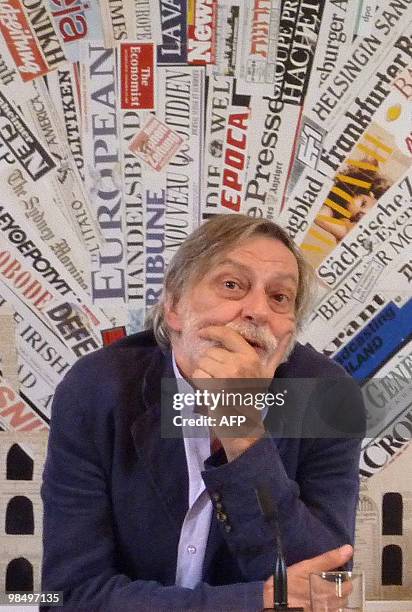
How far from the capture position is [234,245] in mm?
1355

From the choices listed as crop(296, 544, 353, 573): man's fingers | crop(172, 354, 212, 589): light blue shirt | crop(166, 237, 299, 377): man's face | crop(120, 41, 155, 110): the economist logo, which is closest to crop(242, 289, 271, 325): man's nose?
crop(166, 237, 299, 377): man's face

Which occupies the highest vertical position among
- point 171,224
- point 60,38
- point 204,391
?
point 60,38

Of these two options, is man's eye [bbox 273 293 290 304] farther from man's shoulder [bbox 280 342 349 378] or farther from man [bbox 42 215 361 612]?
man's shoulder [bbox 280 342 349 378]

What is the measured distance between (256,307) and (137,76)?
57 cm

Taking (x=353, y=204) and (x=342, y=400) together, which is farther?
(x=353, y=204)

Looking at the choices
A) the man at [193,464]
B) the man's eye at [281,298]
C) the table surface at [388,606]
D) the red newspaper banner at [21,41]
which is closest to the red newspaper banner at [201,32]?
the red newspaper banner at [21,41]

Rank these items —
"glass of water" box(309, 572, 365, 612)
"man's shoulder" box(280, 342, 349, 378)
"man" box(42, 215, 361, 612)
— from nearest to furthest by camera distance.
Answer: "glass of water" box(309, 572, 365, 612) → "man" box(42, 215, 361, 612) → "man's shoulder" box(280, 342, 349, 378)

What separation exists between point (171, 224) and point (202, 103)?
24 cm

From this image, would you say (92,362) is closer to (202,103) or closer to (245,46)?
(202,103)

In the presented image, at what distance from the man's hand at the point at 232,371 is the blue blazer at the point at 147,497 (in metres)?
0.05

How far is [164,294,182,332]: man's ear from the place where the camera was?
4.57ft

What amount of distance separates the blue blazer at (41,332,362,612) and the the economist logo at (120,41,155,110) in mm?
506

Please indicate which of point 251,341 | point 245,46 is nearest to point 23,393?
point 251,341

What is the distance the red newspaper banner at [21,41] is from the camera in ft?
5.40
